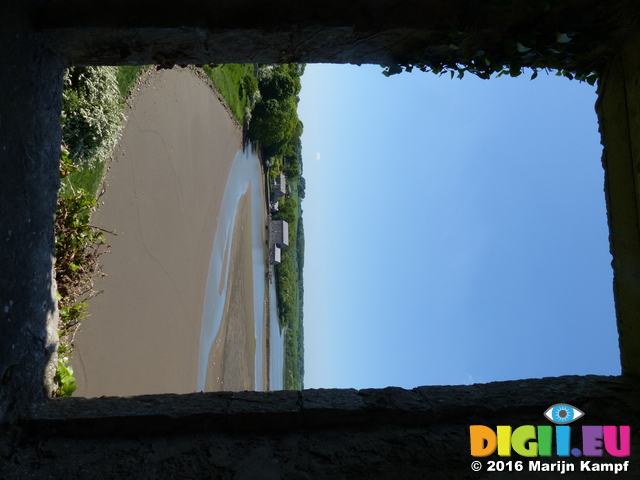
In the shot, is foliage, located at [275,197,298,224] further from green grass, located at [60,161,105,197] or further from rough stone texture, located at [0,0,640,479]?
rough stone texture, located at [0,0,640,479]

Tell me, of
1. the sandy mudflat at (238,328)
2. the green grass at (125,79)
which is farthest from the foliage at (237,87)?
the green grass at (125,79)

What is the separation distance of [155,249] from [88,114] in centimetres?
342

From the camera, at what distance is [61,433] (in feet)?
8.70

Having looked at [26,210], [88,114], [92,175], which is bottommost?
[26,210]

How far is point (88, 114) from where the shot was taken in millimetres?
5719

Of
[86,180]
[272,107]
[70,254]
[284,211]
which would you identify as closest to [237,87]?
[272,107]

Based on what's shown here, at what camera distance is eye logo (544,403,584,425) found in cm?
276

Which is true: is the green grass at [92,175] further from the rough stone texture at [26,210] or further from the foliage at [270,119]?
the foliage at [270,119]

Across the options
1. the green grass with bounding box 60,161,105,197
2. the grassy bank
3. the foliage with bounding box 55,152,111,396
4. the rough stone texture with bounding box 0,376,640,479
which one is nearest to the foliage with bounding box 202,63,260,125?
the green grass with bounding box 60,161,105,197

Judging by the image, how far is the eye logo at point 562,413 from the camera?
276 centimetres

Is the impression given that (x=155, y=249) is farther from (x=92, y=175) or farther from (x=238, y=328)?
(x=238, y=328)

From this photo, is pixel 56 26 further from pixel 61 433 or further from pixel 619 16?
pixel 619 16

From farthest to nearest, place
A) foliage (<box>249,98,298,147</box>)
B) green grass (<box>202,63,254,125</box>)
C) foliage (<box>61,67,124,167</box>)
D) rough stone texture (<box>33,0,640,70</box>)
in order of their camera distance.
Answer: foliage (<box>249,98,298,147</box>) < green grass (<box>202,63,254,125</box>) < foliage (<box>61,67,124,167</box>) < rough stone texture (<box>33,0,640,70</box>)

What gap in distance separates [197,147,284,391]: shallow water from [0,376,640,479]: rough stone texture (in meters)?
8.62
